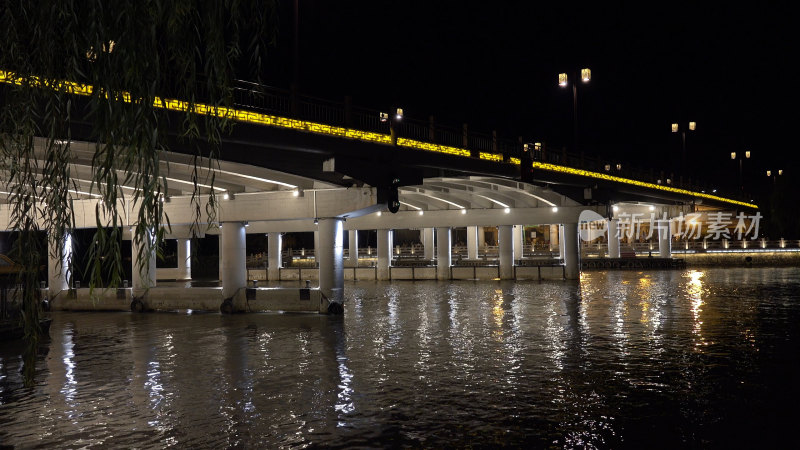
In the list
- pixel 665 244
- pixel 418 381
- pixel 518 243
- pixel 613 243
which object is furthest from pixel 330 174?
pixel 665 244

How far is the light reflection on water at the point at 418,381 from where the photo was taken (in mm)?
11531

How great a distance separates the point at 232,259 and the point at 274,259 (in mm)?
33959

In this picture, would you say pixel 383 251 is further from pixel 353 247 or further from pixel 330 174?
pixel 330 174

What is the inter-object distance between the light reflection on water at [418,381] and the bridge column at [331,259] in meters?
2.16

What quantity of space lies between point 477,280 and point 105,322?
32387 mm

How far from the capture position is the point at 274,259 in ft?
219

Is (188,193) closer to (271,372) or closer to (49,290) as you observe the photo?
(49,290)

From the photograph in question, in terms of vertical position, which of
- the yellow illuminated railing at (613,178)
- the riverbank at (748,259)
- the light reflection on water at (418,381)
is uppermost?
the yellow illuminated railing at (613,178)

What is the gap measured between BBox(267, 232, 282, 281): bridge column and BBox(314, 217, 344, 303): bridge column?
3253cm

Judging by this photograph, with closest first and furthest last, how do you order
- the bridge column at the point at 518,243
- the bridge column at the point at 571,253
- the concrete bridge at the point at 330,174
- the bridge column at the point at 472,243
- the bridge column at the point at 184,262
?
the concrete bridge at the point at 330,174 → the bridge column at the point at 571,253 → the bridge column at the point at 184,262 → the bridge column at the point at 472,243 → the bridge column at the point at 518,243

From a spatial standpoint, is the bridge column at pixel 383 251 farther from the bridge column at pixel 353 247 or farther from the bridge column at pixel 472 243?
the bridge column at pixel 472 243

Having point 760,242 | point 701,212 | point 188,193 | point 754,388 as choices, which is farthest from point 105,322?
point 701,212

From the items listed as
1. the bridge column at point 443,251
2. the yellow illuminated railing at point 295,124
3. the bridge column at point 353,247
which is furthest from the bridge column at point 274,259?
the yellow illuminated railing at point 295,124

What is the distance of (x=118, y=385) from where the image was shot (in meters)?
15.9
